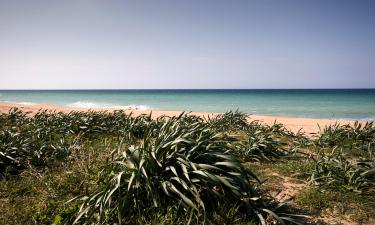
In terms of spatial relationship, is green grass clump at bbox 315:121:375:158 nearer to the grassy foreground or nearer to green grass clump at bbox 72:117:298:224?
the grassy foreground

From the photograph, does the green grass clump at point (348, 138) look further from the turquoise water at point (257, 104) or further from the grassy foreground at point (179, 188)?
the turquoise water at point (257, 104)

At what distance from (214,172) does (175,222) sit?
90cm

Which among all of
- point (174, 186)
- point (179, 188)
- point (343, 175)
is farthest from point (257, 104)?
point (174, 186)

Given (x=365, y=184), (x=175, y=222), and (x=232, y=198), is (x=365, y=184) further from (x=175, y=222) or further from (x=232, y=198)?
(x=175, y=222)

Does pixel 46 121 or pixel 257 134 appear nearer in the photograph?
pixel 257 134

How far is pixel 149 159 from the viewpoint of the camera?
146 inches

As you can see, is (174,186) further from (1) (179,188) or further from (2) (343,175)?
(2) (343,175)

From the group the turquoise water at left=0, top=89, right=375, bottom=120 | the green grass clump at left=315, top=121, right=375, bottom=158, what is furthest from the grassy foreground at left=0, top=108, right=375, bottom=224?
the turquoise water at left=0, top=89, right=375, bottom=120

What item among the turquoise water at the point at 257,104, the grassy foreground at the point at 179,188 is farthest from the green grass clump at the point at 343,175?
the turquoise water at the point at 257,104

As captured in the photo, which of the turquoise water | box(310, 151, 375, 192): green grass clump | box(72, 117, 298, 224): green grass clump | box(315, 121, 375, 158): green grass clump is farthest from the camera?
the turquoise water

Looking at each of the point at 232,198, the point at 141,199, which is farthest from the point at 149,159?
the point at 232,198

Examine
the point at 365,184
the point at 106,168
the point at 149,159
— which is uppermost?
the point at 149,159

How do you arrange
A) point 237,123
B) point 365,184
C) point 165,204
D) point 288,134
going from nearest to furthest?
point 165,204
point 365,184
point 288,134
point 237,123

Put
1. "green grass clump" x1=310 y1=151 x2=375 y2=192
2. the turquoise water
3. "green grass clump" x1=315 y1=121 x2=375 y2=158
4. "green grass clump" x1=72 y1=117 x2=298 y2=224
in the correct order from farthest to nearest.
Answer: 1. the turquoise water
2. "green grass clump" x1=315 y1=121 x2=375 y2=158
3. "green grass clump" x1=310 y1=151 x2=375 y2=192
4. "green grass clump" x1=72 y1=117 x2=298 y2=224
